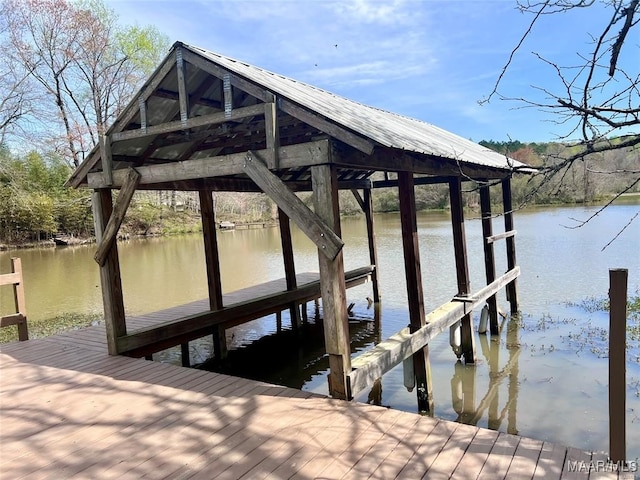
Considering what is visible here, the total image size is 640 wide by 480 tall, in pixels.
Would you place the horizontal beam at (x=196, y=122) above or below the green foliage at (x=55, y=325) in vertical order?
above

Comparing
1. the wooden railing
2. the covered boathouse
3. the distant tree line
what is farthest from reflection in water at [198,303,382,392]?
the distant tree line

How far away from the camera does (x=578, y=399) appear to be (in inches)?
208

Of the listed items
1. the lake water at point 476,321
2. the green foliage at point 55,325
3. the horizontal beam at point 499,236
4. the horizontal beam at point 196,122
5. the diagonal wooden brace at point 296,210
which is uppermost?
the horizontal beam at point 196,122

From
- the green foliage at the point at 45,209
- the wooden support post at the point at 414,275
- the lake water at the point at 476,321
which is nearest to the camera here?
the wooden support post at the point at 414,275

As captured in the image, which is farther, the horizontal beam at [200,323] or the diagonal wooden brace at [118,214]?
the horizontal beam at [200,323]

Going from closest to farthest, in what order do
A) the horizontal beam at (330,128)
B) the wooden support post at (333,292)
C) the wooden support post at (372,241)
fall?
the horizontal beam at (330,128) < the wooden support post at (333,292) < the wooden support post at (372,241)

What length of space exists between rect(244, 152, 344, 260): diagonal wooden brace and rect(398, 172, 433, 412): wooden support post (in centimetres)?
154

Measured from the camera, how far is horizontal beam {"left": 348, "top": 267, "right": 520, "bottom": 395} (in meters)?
4.06

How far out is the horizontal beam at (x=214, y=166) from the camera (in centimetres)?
Result: 388

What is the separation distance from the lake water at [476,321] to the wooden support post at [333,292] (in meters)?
1.85

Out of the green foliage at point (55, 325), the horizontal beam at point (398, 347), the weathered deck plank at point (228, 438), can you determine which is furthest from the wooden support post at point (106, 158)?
the green foliage at point (55, 325)

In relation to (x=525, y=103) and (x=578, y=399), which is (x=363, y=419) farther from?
(x=578, y=399)

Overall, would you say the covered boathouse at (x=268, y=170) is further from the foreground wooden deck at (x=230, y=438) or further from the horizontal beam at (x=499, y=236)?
the foreground wooden deck at (x=230, y=438)

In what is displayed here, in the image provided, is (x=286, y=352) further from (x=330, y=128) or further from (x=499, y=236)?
(x=330, y=128)
